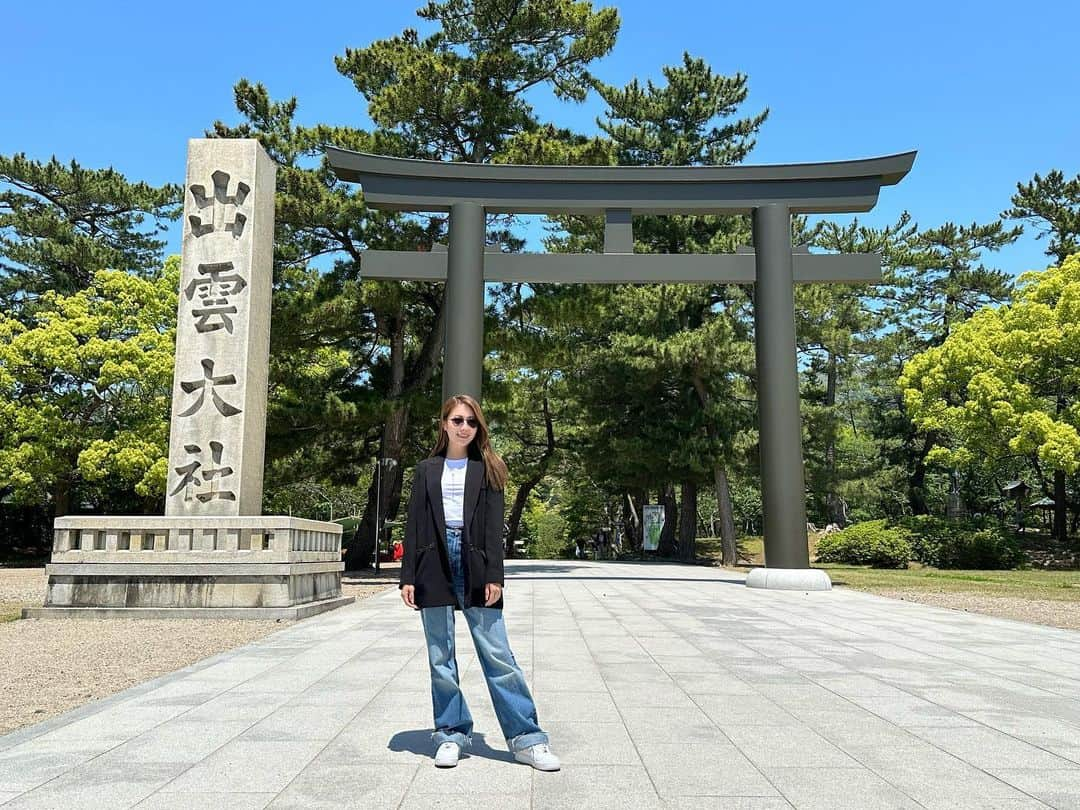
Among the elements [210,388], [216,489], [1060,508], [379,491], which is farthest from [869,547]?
[210,388]

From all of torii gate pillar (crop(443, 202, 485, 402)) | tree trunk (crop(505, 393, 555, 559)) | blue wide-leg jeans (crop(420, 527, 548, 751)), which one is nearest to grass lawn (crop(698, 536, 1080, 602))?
torii gate pillar (crop(443, 202, 485, 402))

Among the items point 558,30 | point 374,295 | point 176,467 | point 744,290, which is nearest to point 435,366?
point 374,295

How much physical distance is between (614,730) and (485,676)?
0.94 meters

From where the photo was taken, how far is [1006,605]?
38.8 ft

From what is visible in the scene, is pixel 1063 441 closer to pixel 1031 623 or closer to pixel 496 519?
pixel 1031 623

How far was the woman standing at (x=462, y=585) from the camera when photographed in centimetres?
361

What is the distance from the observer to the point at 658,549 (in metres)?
30.6

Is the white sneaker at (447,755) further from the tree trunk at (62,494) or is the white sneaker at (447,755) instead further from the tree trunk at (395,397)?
the tree trunk at (62,494)

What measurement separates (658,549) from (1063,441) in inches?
528

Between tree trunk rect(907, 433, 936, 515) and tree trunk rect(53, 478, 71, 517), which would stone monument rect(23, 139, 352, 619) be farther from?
tree trunk rect(907, 433, 936, 515)

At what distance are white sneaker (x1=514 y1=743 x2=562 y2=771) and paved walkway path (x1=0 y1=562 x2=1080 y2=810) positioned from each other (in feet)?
0.21

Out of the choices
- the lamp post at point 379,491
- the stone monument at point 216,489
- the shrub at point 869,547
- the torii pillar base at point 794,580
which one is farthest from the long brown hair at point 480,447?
the shrub at point 869,547

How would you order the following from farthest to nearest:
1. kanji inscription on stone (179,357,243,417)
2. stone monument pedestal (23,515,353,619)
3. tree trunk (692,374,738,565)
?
tree trunk (692,374,738,565) → kanji inscription on stone (179,357,243,417) → stone monument pedestal (23,515,353,619)

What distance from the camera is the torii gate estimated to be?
560 inches
